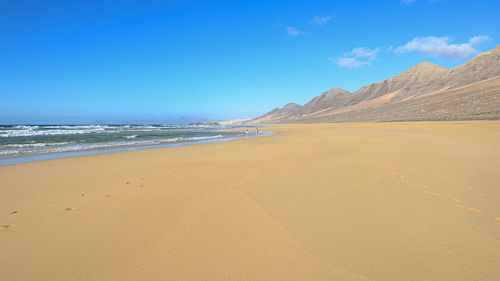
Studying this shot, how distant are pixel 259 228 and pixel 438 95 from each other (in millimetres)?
62885

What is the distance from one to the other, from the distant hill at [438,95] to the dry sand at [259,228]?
34.6m

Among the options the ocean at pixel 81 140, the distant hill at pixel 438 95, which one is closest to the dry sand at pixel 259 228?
the ocean at pixel 81 140

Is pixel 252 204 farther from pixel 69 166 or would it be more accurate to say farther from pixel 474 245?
pixel 69 166

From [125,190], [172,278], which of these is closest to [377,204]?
[172,278]

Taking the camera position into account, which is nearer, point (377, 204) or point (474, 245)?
point (474, 245)

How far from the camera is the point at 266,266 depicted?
224cm

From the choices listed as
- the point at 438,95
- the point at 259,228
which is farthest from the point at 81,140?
the point at 438,95

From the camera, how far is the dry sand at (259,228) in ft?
7.24

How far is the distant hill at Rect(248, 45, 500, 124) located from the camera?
3268 cm

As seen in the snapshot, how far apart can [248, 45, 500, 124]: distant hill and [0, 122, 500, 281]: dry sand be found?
114ft

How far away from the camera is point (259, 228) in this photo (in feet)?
9.96

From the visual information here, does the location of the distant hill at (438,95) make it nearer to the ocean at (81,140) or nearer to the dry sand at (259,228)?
the ocean at (81,140)

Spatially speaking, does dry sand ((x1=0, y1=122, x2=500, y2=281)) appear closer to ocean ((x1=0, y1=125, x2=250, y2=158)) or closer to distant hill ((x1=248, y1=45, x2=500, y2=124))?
ocean ((x1=0, y1=125, x2=250, y2=158))

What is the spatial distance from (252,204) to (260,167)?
330 cm
